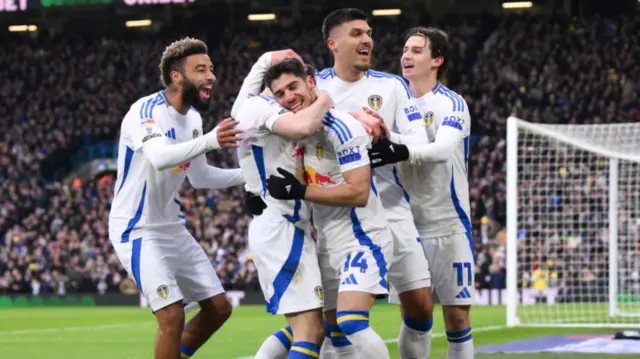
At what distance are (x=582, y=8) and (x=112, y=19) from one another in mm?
15403

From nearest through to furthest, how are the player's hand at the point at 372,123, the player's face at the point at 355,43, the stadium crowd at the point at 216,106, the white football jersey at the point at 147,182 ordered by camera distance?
the player's hand at the point at 372,123 < the player's face at the point at 355,43 < the white football jersey at the point at 147,182 < the stadium crowd at the point at 216,106

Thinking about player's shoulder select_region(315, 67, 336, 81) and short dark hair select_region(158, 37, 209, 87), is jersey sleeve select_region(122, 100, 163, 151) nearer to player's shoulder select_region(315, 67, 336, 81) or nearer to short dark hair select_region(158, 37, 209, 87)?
short dark hair select_region(158, 37, 209, 87)

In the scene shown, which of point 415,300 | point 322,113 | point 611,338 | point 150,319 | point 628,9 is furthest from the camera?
point 628,9

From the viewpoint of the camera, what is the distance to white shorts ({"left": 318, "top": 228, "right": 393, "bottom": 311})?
6734 mm

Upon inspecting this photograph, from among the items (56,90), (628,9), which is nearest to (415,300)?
(628,9)

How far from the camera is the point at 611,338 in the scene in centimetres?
1343

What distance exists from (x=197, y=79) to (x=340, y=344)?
92.2 inches

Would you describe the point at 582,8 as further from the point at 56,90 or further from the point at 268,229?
the point at 268,229

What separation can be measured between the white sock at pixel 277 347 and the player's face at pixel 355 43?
1.88 metres

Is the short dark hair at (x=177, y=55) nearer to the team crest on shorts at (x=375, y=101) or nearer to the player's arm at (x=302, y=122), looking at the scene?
the team crest on shorts at (x=375, y=101)

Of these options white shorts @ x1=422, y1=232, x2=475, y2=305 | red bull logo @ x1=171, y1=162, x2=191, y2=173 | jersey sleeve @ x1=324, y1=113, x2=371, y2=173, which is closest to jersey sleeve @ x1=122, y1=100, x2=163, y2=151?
red bull logo @ x1=171, y1=162, x2=191, y2=173

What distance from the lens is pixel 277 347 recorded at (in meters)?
7.07

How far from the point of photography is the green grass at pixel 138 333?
13445 millimetres

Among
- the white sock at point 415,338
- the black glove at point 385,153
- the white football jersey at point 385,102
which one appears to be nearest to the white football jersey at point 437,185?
the white football jersey at point 385,102
